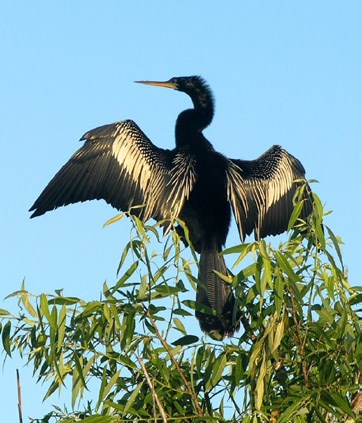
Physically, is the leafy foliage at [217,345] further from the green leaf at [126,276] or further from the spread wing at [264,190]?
the spread wing at [264,190]

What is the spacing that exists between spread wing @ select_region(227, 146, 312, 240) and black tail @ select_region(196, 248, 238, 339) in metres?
0.45

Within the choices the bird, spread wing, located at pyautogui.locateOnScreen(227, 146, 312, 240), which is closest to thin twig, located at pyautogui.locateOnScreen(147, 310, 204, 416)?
the bird

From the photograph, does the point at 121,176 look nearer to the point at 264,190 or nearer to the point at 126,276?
the point at 264,190

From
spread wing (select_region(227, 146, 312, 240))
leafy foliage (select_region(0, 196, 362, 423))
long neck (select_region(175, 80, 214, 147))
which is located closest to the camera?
leafy foliage (select_region(0, 196, 362, 423))

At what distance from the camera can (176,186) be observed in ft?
20.5

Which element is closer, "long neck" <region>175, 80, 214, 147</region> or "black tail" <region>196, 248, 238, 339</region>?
"black tail" <region>196, 248, 238, 339</region>

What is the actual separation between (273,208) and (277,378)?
314cm

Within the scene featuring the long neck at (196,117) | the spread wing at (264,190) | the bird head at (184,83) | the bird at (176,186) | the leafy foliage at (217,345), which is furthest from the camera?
the bird head at (184,83)

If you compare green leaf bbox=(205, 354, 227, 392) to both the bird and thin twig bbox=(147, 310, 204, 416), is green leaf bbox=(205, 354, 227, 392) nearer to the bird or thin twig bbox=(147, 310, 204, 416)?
thin twig bbox=(147, 310, 204, 416)

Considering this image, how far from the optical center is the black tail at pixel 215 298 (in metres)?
5.01

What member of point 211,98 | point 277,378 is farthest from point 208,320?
point 211,98

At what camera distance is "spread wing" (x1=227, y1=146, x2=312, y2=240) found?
21.2 ft

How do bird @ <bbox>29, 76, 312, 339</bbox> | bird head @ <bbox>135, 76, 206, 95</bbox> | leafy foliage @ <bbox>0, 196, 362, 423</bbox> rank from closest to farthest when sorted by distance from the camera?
leafy foliage @ <bbox>0, 196, 362, 423</bbox>
bird @ <bbox>29, 76, 312, 339</bbox>
bird head @ <bbox>135, 76, 206, 95</bbox>

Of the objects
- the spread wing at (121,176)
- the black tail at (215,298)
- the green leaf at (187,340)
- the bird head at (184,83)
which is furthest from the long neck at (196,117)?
the green leaf at (187,340)
